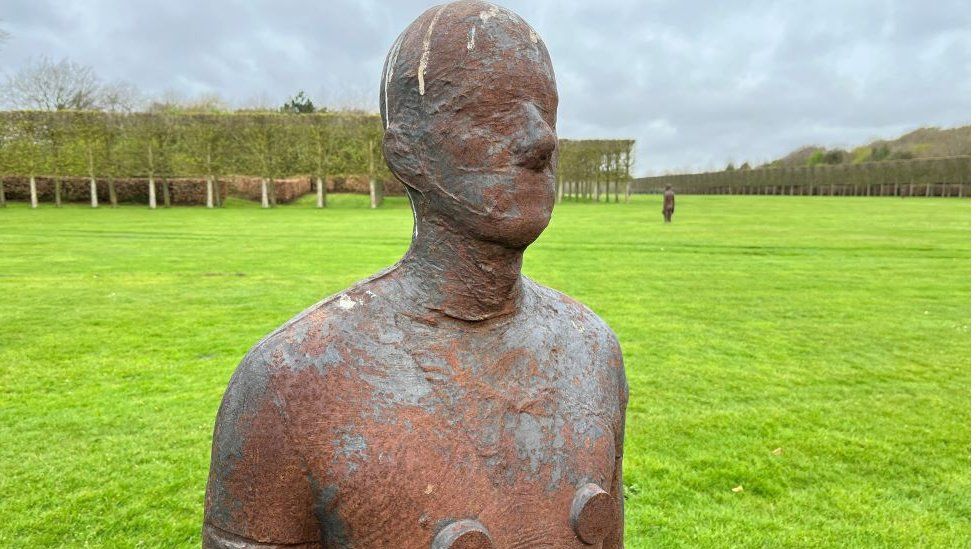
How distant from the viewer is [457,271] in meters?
1.63

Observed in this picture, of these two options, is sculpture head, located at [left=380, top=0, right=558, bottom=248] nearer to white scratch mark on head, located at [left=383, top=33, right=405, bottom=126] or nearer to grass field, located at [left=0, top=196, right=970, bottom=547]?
white scratch mark on head, located at [left=383, top=33, right=405, bottom=126]

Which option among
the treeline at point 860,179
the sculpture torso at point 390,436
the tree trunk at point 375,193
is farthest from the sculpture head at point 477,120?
the treeline at point 860,179

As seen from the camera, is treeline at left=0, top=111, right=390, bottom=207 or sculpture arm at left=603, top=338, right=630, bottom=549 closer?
sculpture arm at left=603, top=338, right=630, bottom=549

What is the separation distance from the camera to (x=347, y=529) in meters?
1.54

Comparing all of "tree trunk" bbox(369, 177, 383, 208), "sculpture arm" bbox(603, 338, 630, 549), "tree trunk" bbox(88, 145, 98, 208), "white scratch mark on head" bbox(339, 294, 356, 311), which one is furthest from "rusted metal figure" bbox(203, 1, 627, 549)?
"tree trunk" bbox(88, 145, 98, 208)

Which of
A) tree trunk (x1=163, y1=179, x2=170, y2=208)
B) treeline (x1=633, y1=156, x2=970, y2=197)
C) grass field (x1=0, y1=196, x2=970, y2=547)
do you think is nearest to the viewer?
grass field (x1=0, y1=196, x2=970, y2=547)

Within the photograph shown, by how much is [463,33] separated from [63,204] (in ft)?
142

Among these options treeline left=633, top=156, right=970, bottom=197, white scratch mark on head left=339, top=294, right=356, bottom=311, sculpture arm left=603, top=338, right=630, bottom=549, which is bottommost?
sculpture arm left=603, top=338, right=630, bottom=549

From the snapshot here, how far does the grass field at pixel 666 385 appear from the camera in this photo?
4.57m

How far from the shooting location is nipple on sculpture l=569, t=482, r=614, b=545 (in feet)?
5.37

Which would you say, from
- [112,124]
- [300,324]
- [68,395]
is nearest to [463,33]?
[300,324]

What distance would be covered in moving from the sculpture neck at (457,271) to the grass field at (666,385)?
126 inches

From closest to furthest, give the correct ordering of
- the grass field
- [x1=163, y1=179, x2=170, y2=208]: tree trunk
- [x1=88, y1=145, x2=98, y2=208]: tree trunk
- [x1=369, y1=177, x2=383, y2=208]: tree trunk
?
the grass field → [x1=88, y1=145, x2=98, y2=208]: tree trunk → [x1=163, y1=179, x2=170, y2=208]: tree trunk → [x1=369, y1=177, x2=383, y2=208]: tree trunk

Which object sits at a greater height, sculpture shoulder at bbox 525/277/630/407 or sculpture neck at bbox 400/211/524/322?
sculpture neck at bbox 400/211/524/322
